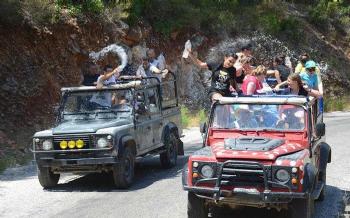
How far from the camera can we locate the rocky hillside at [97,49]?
17.1 metres

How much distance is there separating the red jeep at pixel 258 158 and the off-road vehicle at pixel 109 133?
7.85 feet

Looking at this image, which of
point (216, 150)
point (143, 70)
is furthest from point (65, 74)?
point (216, 150)

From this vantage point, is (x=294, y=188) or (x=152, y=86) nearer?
(x=294, y=188)

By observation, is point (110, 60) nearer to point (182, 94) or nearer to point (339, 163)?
point (182, 94)

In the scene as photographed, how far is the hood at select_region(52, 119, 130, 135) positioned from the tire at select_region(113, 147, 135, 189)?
539 millimetres

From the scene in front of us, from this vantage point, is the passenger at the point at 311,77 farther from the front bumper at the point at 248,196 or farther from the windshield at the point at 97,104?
the front bumper at the point at 248,196

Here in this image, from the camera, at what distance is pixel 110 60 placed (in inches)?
848

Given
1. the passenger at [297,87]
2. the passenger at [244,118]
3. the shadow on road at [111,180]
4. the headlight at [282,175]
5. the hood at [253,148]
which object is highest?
the passenger at [297,87]

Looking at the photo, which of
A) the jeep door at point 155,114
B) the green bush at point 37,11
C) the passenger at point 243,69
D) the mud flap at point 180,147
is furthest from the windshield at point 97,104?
the green bush at point 37,11

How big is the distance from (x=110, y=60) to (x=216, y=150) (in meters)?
14.6

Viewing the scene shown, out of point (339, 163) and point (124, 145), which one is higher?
point (124, 145)

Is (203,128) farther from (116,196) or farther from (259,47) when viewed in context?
(259,47)

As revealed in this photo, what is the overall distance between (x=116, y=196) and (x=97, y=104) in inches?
87.1

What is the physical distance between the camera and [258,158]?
6.96m
